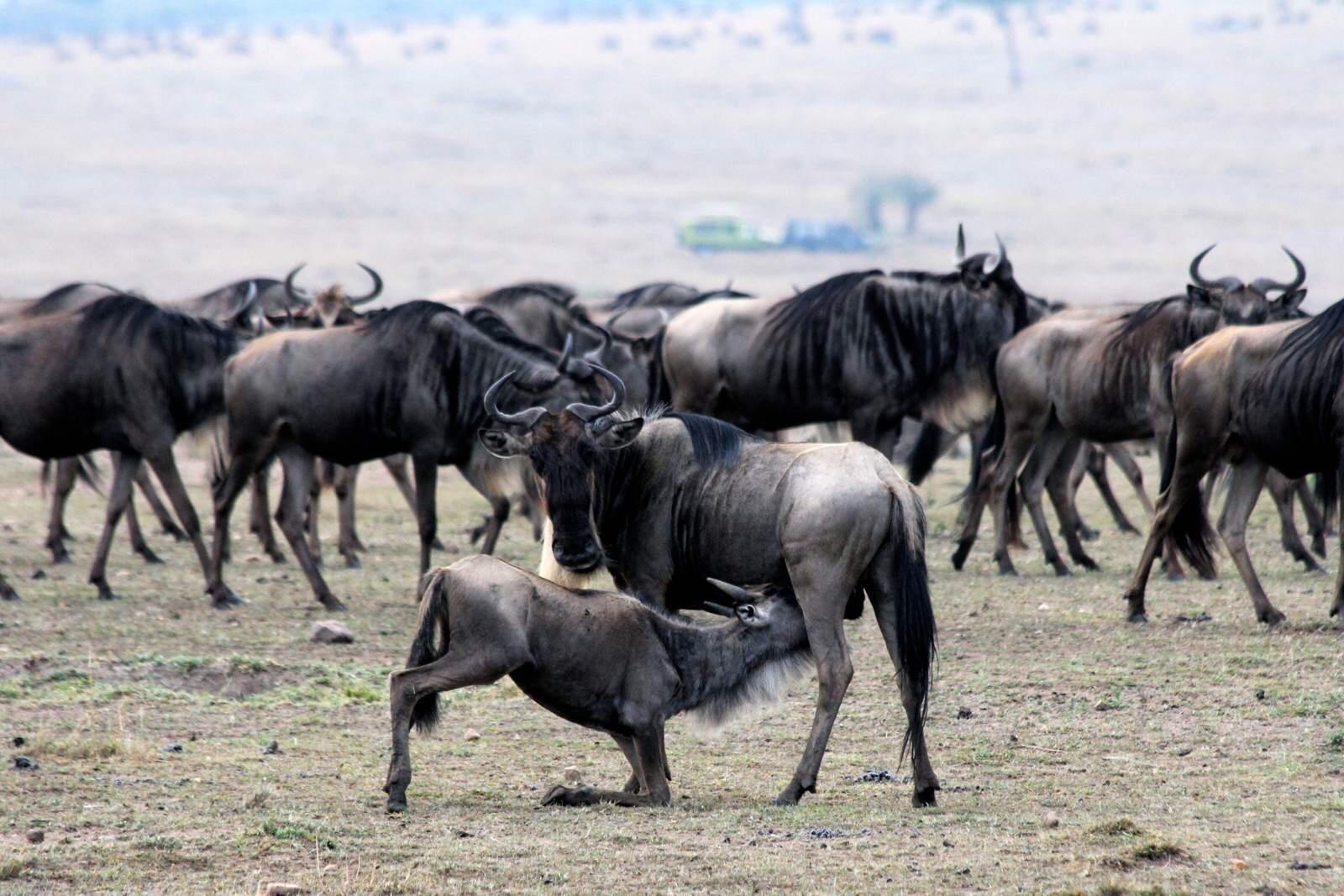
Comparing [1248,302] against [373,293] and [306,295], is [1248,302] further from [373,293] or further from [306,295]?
[306,295]

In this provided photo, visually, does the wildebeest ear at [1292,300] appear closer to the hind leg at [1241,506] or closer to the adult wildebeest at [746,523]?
the hind leg at [1241,506]

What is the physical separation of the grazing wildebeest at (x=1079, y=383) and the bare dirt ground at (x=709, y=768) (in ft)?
4.26

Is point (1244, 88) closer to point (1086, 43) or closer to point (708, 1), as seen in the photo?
point (1086, 43)

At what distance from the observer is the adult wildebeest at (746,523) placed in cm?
675

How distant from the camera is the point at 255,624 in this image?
10.8m

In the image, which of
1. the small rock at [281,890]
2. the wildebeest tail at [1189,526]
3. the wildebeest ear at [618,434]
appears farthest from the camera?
the wildebeest tail at [1189,526]

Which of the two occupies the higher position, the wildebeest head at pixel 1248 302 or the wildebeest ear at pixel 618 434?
the wildebeest ear at pixel 618 434

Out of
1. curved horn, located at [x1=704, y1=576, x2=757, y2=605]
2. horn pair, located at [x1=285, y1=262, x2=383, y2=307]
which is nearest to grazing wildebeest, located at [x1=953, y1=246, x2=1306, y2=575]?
horn pair, located at [x1=285, y1=262, x2=383, y2=307]

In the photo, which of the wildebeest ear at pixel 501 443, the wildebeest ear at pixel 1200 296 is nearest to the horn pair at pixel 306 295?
the wildebeest ear at pixel 1200 296

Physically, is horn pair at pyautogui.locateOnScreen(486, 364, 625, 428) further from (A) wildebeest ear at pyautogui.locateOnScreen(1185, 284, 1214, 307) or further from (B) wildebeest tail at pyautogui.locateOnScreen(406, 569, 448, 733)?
(A) wildebeest ear at pyautogui.locateOnScreen(1185, 284, 1214, 307)

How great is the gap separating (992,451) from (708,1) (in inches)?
5851

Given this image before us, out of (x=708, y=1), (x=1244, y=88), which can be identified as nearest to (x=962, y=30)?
(x=1244, y=88)

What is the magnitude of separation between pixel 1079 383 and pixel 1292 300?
1.42 m

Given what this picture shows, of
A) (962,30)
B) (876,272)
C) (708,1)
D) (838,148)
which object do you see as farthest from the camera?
(708,1)
